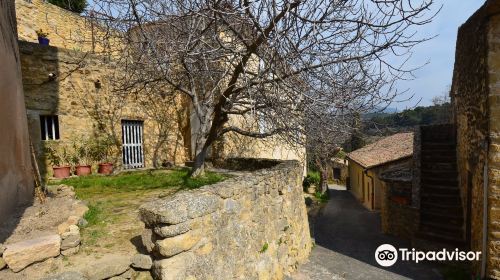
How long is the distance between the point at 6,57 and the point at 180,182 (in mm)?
4379

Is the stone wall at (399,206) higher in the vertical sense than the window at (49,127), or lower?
lower

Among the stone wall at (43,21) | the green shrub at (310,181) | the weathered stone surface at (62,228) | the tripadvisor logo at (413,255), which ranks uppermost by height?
the stone wall at (43,21)

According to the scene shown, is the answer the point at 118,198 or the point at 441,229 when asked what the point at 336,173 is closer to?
the point at 441,229

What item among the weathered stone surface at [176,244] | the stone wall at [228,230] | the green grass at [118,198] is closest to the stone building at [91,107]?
the green grass at [118,198]

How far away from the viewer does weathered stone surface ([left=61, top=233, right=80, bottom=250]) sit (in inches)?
119

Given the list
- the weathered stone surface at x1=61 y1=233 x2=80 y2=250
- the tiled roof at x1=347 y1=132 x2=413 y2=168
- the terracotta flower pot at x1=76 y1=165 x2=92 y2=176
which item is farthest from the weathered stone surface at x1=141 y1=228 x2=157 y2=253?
the tiled roof at x1=347 y1=132 x2=413 y2=168

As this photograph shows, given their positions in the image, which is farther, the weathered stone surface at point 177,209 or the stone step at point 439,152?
the stone step at point 439,152

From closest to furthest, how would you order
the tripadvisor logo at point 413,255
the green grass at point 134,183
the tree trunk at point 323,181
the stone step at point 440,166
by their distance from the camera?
1. the tripadvisor logo at point 413,255
2. the green grass at point 134,183
3. the stone step at point 440,166
4. the tree trunk at point 323,181

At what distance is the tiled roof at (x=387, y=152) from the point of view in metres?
13.0

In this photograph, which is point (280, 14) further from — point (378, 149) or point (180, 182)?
point (378, 149)

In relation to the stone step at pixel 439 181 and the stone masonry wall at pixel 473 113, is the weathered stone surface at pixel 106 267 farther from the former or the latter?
the stone step at pixel 439 181

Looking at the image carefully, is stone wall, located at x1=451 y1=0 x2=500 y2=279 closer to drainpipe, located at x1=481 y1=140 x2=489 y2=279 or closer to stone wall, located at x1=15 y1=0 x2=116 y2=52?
drainpipe, located at x1=481 y1=140 x2=489 y2=279

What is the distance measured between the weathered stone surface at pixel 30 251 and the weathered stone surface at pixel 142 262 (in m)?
0.79

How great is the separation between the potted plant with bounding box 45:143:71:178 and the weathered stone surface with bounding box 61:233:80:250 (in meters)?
6.16
